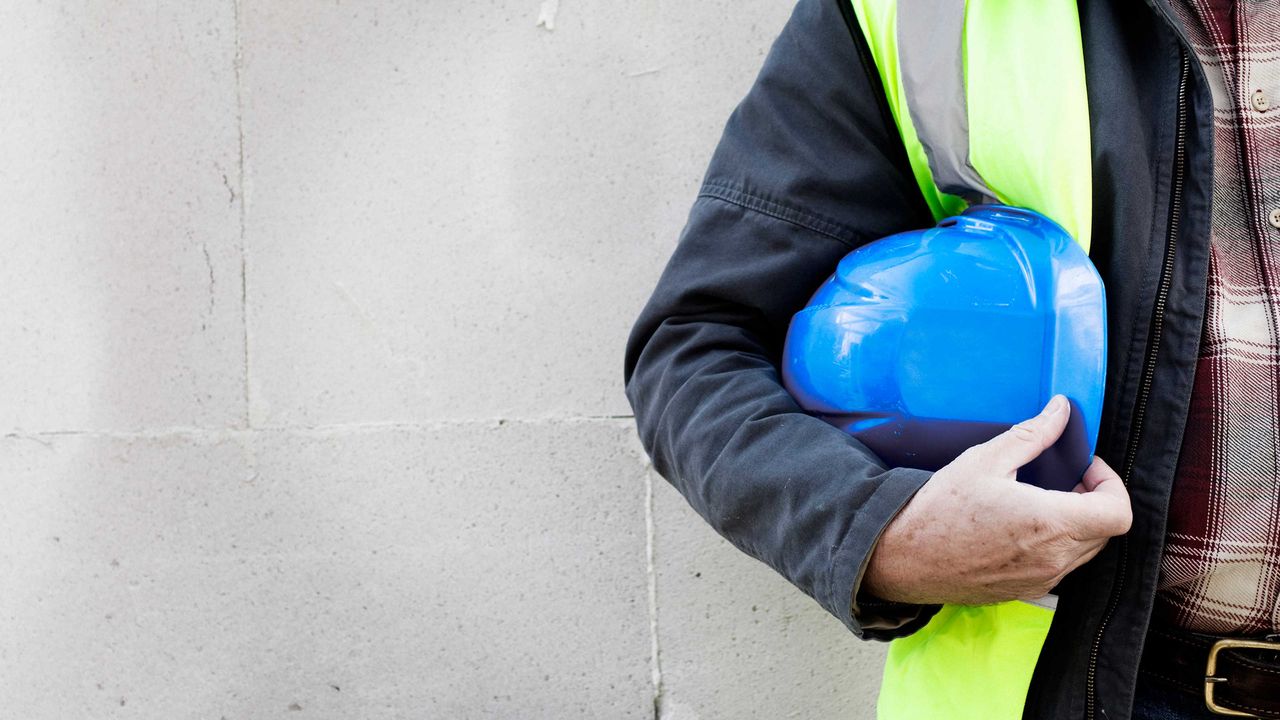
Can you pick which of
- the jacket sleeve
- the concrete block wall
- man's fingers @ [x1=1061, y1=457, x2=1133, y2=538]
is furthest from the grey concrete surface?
man's fingers @ [x1=1061, y1=457, x2=1133, y2=538]

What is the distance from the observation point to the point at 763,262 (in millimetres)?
1365

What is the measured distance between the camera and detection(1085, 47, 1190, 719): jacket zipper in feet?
3.84

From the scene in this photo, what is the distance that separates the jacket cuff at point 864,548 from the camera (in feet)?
3.61

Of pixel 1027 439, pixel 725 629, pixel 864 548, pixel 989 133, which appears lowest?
pixel 725 629

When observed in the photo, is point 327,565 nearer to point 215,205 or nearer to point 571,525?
point 571,525

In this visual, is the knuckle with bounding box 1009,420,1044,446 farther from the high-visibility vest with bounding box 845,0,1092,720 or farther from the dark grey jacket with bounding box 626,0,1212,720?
the high-visibility vest with bounding box 845,0,1092,720

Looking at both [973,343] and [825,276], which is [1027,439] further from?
[825,276]

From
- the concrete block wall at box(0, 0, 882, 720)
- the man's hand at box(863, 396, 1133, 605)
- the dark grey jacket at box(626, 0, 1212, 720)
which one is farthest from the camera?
the concrete block wall at box(0, 0, 882, 720)

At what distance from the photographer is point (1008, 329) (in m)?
1.12

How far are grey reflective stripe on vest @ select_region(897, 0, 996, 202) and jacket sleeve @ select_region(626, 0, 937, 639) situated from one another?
0.10 meters

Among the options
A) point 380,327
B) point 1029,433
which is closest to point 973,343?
point 1029,433

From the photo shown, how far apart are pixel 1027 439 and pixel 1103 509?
0.12 metres

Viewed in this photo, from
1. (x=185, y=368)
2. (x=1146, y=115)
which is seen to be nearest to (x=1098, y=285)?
(x=1146, y=115)

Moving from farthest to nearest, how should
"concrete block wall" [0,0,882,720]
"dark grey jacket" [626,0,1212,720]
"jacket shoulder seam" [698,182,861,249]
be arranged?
"concrete block wall" [0,0,882,720], "jacket shoulder seam" [698,182,861,249], "dark grey jacket" [626,0,1212,720]
